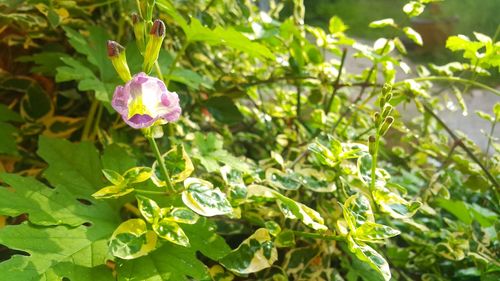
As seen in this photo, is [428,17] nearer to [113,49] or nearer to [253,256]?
[253,256]

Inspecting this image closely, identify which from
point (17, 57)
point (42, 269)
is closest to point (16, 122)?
point (17, 57)

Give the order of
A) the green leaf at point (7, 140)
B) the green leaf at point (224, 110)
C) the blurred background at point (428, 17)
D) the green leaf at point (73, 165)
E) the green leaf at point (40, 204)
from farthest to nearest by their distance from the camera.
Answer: the blurred background at point (428, 17) < the green leaf at point (224, 110) < the green leaf at point (7, 140) < the green leaf at point (73, 165) < the green leaf at point (40, 204)

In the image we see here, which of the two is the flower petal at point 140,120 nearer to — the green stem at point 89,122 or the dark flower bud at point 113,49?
the dark flower bud at point 113,49

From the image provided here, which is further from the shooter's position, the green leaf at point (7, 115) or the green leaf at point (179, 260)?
the green leaf at point (7, 115)

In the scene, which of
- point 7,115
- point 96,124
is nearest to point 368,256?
point 96,124

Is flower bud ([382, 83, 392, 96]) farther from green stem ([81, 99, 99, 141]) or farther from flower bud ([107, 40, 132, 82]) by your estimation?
green stem ([81, 99, 99, 141])

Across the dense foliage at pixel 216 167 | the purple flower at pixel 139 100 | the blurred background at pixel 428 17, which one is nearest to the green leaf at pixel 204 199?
the dense foliage at pixel 216 167

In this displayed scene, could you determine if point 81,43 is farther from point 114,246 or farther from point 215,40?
point 114,246

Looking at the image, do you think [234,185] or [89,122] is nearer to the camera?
[234,185]
